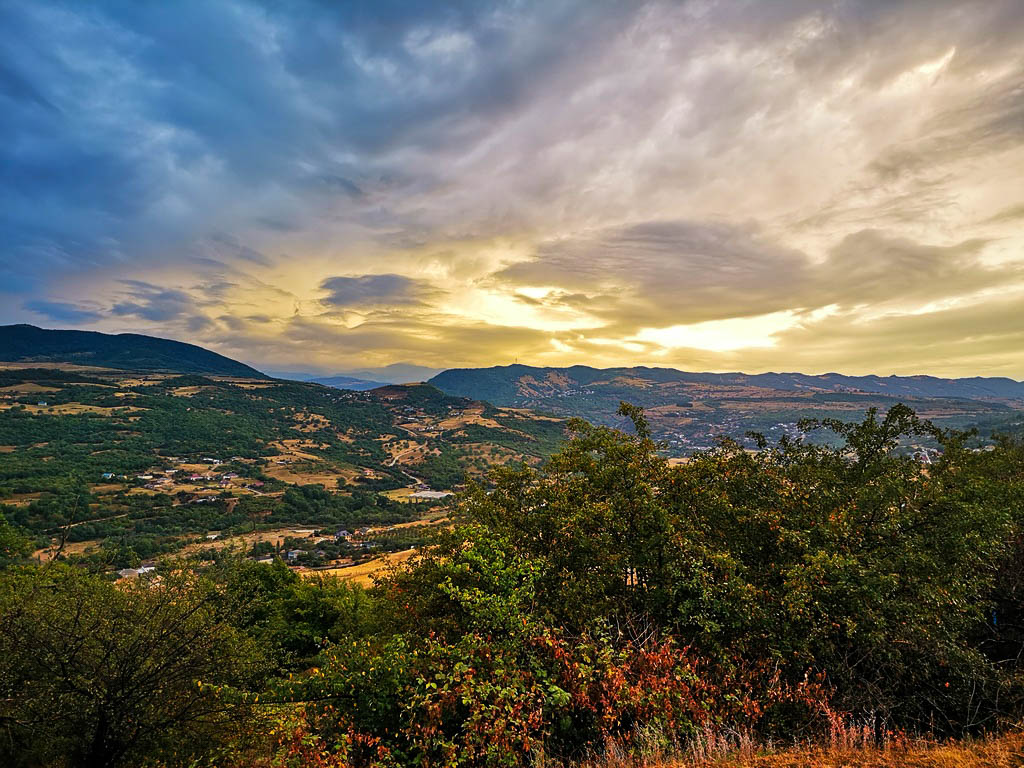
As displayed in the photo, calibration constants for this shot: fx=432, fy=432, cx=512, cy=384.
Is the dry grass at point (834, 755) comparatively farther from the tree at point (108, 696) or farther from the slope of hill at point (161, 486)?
the slope of hill at point (161, 486)

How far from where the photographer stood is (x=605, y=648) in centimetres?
986

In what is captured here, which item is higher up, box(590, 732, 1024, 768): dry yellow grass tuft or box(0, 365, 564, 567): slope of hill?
box(590, 732, 1024, 768): dry yellow grass tuft

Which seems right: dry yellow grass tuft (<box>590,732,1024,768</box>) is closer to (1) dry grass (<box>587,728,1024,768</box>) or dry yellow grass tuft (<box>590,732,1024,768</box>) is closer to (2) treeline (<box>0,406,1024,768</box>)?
(1) dry grass (<box>587,728,1024,768</box>)

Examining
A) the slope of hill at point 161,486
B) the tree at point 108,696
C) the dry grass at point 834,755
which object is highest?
the dry grass at point 834,755

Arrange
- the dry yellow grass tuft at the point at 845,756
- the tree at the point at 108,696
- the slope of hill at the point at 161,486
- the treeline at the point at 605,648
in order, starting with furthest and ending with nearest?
the slope of hill at the point at 161,486, the tree at the point at 108,696, the treeline at the point at 605,648, the dry yellow grass tuft at the point at 845,756

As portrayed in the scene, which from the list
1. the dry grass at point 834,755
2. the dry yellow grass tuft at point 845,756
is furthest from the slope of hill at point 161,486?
the dry yellow grass tuft at point 845,756

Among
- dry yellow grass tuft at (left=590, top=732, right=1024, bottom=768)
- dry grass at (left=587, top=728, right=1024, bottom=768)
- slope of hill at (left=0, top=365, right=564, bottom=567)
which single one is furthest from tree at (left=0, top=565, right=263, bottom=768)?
slope of hill at (left=0, top=365, right=564, bottom=567)

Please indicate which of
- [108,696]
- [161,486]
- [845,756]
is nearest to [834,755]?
[845,756]

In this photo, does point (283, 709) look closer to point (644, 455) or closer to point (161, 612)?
point (161, 612)

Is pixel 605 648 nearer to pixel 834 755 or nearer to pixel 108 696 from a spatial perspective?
pixel 834 755

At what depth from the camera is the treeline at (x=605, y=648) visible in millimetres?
9172

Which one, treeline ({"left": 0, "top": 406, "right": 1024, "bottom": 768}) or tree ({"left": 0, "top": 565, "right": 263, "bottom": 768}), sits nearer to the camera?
treeline ({"left": 0, "top": 406, "right": 1024, "bottom": 768})

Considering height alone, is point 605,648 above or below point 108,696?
above

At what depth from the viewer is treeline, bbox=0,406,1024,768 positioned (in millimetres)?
9172
